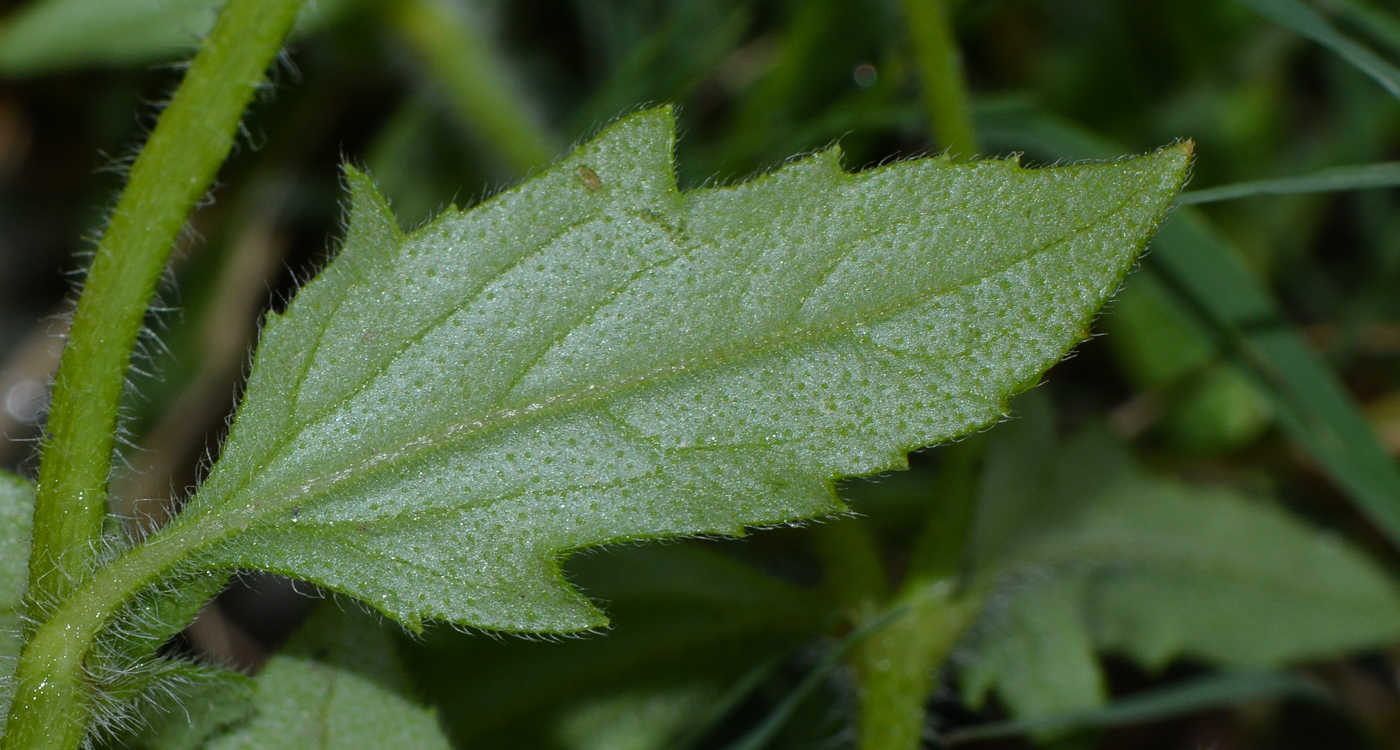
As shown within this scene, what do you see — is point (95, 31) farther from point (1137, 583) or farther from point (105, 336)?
point (1137, 583)

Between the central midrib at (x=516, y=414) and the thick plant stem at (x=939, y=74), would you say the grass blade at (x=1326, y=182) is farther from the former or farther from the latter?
the central midrib at (x=516, y=414)

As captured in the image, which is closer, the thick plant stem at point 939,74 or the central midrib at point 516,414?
the central midrib at point 516,414

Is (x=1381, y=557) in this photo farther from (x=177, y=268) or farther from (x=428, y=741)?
(x=177, y=268)

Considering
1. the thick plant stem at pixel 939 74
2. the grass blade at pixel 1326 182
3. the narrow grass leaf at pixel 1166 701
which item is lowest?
the narrow grass leaf at pixel 1166 701

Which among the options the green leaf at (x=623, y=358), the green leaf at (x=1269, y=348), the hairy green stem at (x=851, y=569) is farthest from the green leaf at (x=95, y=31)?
the green leaf at (x=1269, y=348)

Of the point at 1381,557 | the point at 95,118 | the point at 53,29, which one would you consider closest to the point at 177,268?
the point at 95,118

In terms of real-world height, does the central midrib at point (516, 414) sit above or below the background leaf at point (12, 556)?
above
